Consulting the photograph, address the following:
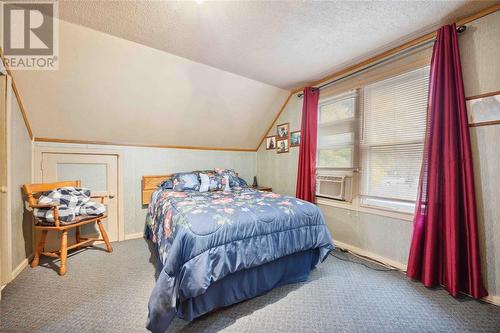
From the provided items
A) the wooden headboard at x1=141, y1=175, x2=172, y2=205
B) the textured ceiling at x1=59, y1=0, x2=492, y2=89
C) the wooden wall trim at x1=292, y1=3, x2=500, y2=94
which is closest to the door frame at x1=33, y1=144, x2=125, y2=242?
the wooden headboard at x1=141, y1=175, x2=172, y2=205

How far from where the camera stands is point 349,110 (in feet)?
8.98

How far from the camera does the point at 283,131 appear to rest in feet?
12.0

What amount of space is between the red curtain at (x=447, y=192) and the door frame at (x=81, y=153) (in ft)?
11.9

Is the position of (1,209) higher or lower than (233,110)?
lower

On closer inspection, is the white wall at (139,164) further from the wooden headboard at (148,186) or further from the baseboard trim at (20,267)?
the baseboard trim at (20,267)

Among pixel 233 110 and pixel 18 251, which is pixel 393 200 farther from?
pixel 18 251

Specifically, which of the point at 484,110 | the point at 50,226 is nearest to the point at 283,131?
the point at 484,110

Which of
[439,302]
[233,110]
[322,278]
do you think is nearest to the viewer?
[439,302]

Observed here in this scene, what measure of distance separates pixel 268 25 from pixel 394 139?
5.89ft

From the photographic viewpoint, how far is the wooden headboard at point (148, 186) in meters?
3.12

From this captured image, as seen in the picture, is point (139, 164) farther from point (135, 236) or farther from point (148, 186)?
point (135, 236)

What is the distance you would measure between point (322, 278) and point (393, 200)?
119cm

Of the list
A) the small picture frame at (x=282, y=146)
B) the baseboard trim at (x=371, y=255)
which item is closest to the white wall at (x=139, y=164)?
the small picture frame at (x=282, y=146)

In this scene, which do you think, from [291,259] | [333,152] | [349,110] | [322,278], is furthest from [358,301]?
[349,110]
